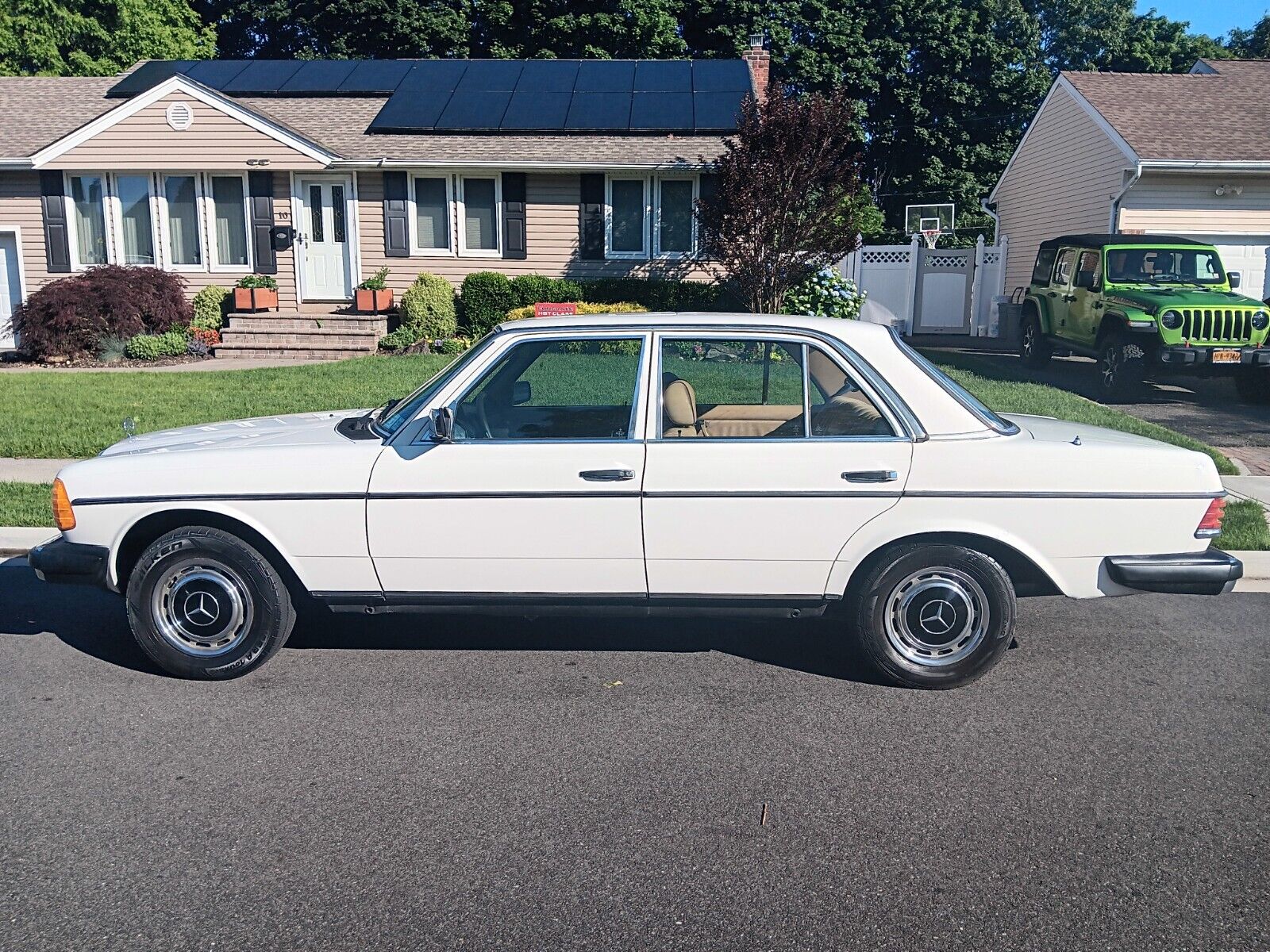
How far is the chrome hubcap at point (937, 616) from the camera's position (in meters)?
4.90

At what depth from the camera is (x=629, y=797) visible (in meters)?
3.96

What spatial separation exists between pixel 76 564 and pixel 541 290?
15179 mm

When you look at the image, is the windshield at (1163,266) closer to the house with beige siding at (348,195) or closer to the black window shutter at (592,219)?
the house with beige siding at (348,195)

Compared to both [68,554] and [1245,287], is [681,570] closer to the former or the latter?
[68,554]

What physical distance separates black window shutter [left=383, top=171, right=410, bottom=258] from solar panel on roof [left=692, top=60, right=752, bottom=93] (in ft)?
19.9

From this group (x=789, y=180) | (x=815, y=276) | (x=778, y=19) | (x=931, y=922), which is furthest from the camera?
(x=778, y=19)

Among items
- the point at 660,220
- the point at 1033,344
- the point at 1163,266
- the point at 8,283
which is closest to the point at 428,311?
the point at 660,220

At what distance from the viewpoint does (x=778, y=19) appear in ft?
119

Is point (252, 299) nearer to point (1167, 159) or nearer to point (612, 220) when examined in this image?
point (612, 220)

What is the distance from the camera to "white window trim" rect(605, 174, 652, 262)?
20.2m

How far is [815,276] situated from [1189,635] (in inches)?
512

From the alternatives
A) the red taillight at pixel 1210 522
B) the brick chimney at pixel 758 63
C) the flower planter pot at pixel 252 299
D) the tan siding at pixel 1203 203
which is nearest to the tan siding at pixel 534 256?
the flower planter pot at pixel 252 299

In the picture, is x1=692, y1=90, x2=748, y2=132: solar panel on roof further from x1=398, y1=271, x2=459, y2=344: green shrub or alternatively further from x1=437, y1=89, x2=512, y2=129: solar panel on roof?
x1=398, y1=271, x2=459, y2=344: green shrub

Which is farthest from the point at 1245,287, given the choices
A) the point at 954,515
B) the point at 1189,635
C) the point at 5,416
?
the point at 5,416
